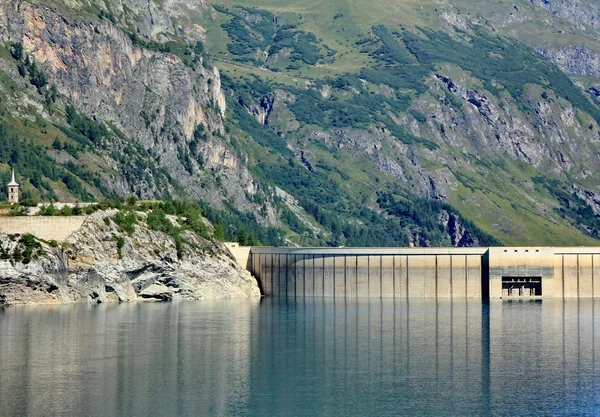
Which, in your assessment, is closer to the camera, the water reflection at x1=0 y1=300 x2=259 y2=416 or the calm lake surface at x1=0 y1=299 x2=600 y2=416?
the water reflection at x1=0 y1=300 x2=259 y2=416

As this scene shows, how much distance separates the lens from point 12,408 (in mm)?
128500

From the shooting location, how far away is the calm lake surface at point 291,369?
132500 mm

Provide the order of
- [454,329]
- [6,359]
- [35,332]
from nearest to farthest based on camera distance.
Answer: [6,359] < [35,332] < [454,329]

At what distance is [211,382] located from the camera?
14438 centimetres

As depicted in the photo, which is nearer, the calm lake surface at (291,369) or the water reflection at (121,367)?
the water reflection at (121,367)

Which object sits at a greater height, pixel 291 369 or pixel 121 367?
pixel 121 367

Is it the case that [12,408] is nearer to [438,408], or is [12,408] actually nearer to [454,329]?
[438,408]

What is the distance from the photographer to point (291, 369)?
509ft

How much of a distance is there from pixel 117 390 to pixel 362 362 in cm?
3333

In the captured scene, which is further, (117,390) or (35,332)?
(35,332)

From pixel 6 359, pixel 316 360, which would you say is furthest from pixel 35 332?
pixel 316 360

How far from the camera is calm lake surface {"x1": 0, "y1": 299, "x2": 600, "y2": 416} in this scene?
132500mm

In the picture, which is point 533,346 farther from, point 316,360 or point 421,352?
point 316,360

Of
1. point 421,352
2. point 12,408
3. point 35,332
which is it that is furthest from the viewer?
point 35,332
